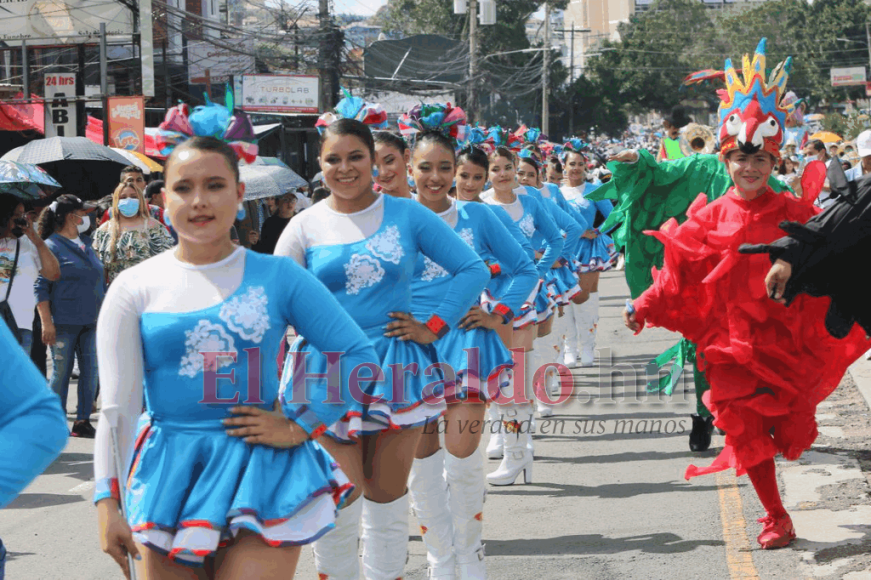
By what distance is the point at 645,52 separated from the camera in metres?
86.4

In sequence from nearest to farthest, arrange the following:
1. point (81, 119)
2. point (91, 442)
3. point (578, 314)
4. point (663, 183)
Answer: point (663, 183) < point (91, 442) < point (578, 314) < point (81, 119)

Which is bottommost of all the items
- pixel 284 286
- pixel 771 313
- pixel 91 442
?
pixel 91 442

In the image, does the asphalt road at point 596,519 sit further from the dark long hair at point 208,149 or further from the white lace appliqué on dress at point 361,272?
the dark long hair at point 208,149

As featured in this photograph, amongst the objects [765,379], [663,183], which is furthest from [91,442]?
[765,379]

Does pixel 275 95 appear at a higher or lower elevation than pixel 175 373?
higher

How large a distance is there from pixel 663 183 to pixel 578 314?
3.89 meters

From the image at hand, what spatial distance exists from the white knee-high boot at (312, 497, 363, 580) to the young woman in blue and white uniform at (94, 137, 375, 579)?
973 mm

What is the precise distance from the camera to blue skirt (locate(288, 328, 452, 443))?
4.63 meters

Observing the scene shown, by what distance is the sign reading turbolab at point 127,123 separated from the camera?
2042 centimetres

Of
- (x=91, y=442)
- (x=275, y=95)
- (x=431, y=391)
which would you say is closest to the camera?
(x=431, y=391)

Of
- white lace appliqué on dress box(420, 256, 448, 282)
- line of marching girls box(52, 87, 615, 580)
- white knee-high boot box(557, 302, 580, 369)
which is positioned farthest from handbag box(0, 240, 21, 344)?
white knee-high boot box(557, 302, 580, 369)

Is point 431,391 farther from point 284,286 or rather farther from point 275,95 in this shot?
point 275,95

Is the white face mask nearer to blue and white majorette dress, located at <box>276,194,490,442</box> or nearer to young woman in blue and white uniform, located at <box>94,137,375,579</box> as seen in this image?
blue and white majorette dress, located at <box>276,194,490,442</box>

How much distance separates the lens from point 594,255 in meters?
12.7
